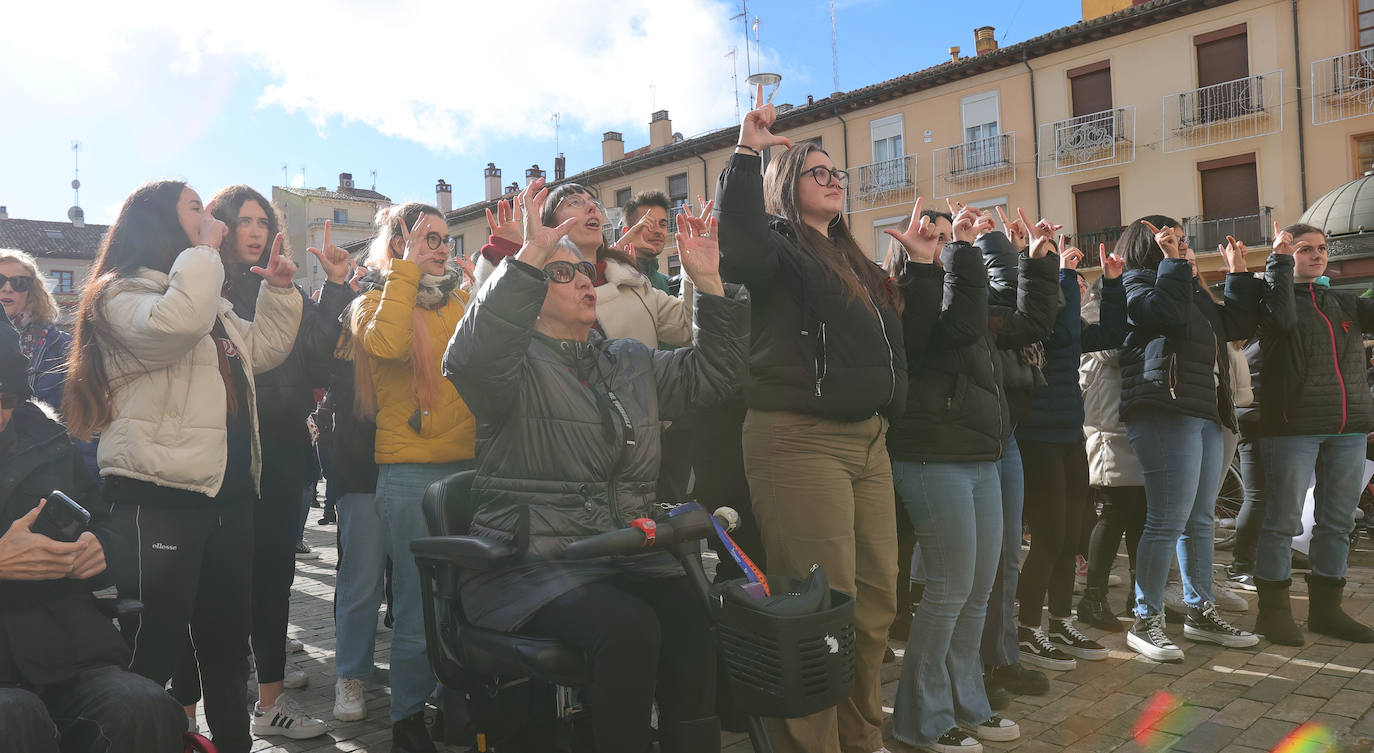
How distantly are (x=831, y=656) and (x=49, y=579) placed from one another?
6.41 ft

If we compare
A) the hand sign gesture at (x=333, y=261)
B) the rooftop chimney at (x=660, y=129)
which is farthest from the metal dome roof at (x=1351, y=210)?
the rooftop chimney at (x=660, y=129)

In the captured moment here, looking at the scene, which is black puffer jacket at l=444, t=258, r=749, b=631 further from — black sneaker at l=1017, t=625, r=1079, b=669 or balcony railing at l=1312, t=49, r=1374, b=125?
balcony railing at l=1312, t=49, r=1374, b=125

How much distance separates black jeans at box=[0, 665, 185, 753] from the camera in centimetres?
209

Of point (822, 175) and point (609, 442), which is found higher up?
point (822, 175)

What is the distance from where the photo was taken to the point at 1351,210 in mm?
16141

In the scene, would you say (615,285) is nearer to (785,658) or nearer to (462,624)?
(462,624)

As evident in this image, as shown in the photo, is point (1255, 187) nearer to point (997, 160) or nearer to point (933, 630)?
point (997, 160)

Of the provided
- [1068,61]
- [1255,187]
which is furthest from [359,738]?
[1068,61]

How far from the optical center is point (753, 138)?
119 inches

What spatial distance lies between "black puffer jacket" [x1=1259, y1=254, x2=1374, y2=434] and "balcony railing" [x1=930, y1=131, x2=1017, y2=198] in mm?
21224

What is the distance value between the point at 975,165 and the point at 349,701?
25.2 m

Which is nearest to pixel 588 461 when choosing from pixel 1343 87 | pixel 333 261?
pixel 333 261

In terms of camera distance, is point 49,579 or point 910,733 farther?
point 910,733

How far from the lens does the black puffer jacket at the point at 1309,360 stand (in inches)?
203
